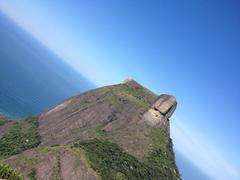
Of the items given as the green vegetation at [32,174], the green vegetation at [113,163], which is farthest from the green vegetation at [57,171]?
Answer: the green vegetation at [113,163]

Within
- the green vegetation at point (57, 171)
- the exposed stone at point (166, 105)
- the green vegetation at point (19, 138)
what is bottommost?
the green vegetation at point (19, 138)

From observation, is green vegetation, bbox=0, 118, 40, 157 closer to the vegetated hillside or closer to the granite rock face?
the vegetated hillside

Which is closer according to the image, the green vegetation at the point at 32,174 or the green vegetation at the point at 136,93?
the green vegetation at the point at 32,174

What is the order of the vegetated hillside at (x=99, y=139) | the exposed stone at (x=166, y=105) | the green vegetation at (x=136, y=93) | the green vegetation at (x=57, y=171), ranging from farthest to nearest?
the green vegetation at (x=136, y=93) → the exposed stone at (x=166, y=105) → the vegetated hillside at (x=99, y=139) → the green vegetation at (x=57, y=171)

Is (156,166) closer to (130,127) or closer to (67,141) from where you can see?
(130,127)

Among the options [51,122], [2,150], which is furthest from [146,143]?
[2,150]

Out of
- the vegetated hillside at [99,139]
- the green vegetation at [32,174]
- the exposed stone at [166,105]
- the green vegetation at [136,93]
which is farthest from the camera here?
the green vegetation at [136,93]

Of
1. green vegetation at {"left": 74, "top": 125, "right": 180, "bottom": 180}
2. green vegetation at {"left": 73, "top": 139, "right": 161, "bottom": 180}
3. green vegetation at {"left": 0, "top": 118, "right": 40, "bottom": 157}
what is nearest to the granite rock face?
green vegetation at {"left": 74, "top": 125, "right": 180, "bottom": 180}

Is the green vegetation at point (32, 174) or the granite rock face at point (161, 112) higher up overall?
the granite rock face at point (161, 112)

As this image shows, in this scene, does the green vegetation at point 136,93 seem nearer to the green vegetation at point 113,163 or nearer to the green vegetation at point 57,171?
the green vegetation at point 113,163
